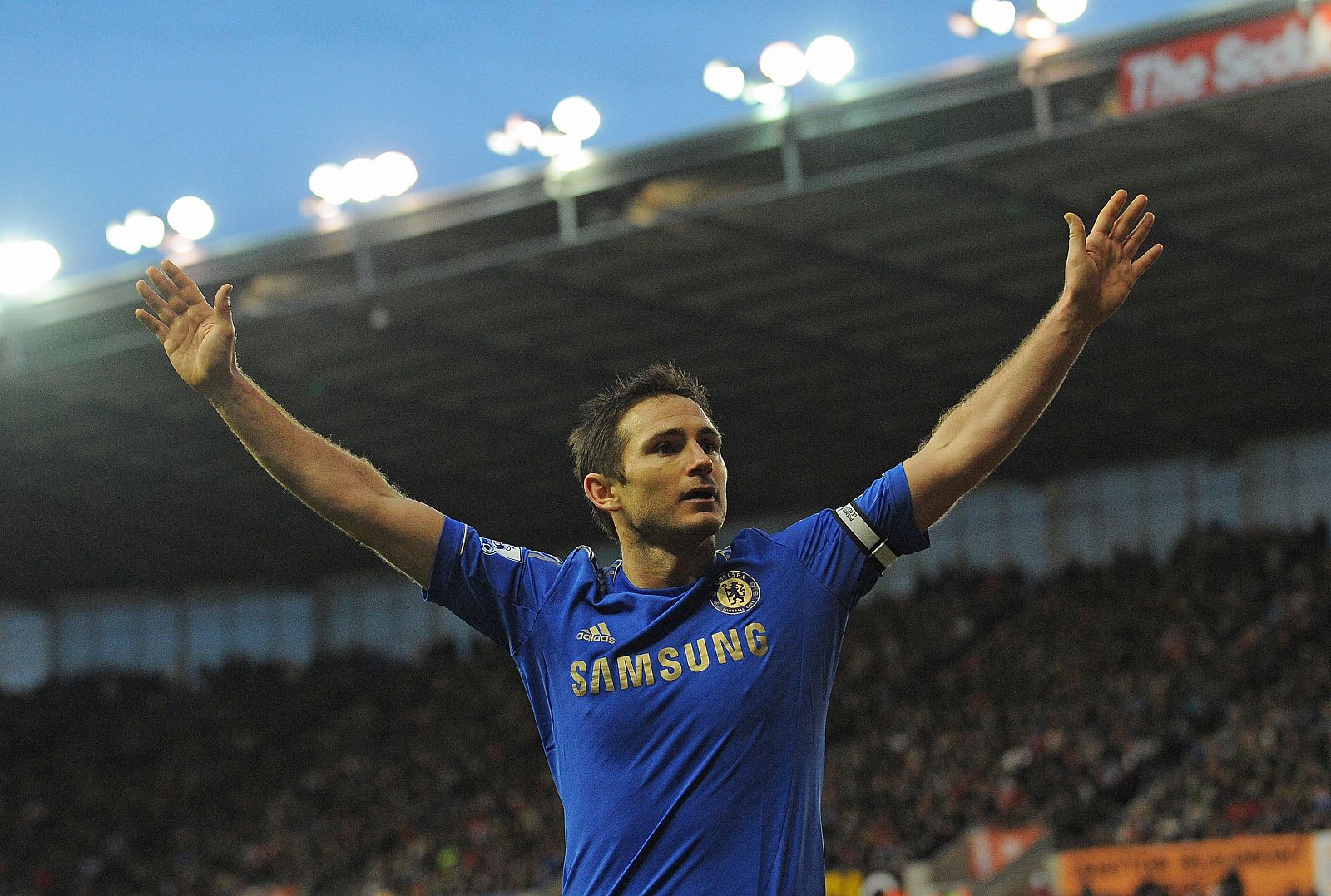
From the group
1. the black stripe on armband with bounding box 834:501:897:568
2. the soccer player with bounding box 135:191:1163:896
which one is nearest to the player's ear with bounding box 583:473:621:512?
the soccer player with bounding box 135:191:1163:896

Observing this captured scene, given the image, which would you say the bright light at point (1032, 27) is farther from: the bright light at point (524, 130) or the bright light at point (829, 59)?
the bright light at point (524, 130)

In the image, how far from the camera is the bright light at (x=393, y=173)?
2711 centimetres

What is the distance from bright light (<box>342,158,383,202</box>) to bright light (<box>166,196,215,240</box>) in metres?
2.93

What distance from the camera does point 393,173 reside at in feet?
89.4

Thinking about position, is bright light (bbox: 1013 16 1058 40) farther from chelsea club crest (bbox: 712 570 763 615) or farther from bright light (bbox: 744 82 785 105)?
Result: chelsea club crest (bbox: 712 570 763 615)

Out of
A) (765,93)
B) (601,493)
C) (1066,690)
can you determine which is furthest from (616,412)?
(1066,690)

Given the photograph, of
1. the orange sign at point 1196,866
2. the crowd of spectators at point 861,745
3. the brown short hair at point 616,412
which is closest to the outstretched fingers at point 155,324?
the brown short hair at point 616,412

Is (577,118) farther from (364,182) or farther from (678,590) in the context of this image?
(678,590)

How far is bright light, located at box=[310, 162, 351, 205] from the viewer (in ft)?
89.2

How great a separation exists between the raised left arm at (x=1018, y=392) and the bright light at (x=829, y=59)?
2021 centimetres

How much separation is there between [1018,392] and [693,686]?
3.51ft

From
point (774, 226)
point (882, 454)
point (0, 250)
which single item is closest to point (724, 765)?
point (774, 226)

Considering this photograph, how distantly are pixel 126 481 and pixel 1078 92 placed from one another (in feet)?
84.7

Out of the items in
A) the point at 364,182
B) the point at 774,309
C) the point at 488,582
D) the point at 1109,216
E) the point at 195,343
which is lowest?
the point at 488,582
